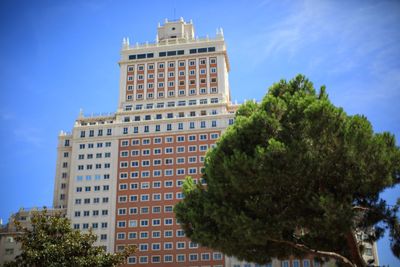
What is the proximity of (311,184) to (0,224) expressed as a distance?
7641 centimetres

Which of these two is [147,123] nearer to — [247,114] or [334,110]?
[247,114]

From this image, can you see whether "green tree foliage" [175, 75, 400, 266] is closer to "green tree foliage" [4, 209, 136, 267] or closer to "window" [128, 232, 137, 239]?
"green tree foliage" [4, 209, 136, 267]

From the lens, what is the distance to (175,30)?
334 feet

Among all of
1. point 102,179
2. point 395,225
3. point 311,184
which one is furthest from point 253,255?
point 102,179

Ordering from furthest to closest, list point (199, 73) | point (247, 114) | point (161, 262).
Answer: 1. point (199, 73)
2. point (161, 262)
3. point (247, 114)

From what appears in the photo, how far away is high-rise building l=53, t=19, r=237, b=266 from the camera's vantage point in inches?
3273

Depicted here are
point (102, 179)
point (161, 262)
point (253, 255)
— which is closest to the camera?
point (253, 255)

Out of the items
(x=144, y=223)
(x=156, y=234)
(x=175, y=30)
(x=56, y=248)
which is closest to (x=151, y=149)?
(x=144, y=223)

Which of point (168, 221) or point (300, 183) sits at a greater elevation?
point (168, 221)

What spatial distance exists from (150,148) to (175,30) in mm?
27175

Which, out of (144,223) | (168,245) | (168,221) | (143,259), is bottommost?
(143,259)

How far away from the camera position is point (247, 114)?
106 ft

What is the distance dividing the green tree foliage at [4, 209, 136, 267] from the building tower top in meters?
70.6

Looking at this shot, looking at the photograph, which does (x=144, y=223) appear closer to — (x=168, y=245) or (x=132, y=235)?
(x=132, y=235)
